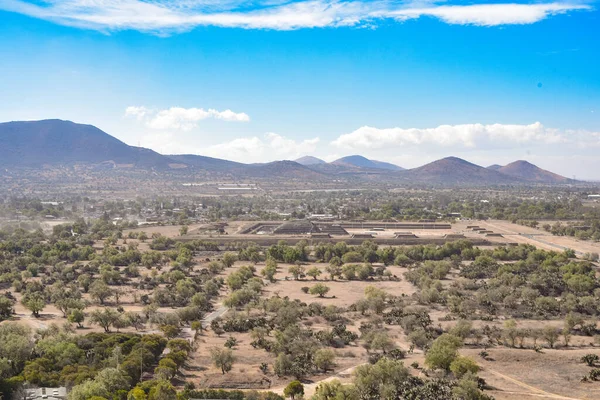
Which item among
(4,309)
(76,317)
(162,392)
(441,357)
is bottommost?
(4,309)

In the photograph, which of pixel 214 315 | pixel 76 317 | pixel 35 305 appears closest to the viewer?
pixel 76 317

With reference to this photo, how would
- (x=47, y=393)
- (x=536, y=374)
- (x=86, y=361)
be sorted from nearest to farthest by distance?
(x=47, y=393) < (x=86, y=361) < (x=536, y=374)

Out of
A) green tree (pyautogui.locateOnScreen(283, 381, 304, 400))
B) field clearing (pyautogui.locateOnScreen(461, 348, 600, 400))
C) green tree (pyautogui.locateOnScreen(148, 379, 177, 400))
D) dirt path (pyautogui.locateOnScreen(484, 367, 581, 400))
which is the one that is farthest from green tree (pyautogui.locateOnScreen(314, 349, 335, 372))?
dirt path (pyautogui.locateOnScreen(484, 367, 581, 400))

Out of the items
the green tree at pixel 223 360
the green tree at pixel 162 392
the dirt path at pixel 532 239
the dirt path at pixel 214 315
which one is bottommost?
the dirt path at pixel 214 315

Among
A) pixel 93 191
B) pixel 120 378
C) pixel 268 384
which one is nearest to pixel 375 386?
pixel 268 384

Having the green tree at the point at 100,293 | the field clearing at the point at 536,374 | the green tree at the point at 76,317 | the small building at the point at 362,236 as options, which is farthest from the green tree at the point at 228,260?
the field clearing at the point at 536,374

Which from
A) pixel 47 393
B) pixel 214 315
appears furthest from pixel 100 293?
pixel 47 393

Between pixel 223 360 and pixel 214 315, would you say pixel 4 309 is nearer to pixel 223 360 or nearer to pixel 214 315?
pixel 214 315

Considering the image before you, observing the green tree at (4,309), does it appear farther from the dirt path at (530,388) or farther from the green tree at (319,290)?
the dirt path at (530,388)

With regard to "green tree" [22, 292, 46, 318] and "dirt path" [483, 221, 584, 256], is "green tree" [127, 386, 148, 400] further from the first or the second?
"dirt path" [483, 221, 584, 256]

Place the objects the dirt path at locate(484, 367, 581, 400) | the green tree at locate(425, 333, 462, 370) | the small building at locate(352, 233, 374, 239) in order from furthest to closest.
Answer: the small building at locate(352, 233, 374, 239)
the green tree at locate(425, 333, 462, 370)
the dirt path at locate(484, 367, 581, 400)

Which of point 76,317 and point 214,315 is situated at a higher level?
point 76,317

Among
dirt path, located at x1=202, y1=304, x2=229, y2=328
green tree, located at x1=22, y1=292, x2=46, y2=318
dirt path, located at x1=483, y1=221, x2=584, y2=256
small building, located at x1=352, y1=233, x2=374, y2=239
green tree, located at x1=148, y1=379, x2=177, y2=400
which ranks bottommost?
dirt path, located at x1=202, y1=304, x2=229, y2=328
